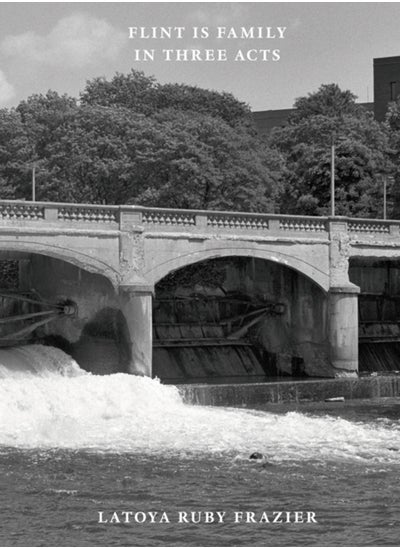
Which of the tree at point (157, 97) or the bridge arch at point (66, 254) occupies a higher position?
the tree at point (157, 97)

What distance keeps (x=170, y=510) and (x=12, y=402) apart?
11310mm

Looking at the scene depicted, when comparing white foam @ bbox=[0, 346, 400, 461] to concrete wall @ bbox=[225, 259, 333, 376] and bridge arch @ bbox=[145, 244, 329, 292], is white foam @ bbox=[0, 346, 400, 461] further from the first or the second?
concrete wall @ bbox=[225, 259, 333, 376]

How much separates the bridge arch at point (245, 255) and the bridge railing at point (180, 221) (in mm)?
613

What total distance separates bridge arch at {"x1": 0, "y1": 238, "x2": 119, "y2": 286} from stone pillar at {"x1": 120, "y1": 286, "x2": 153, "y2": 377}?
26.7 inches

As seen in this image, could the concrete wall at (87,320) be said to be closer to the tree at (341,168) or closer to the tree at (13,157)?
the tree at (13,157)

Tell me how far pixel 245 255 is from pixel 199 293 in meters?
6.52

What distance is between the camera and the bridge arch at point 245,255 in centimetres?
3244

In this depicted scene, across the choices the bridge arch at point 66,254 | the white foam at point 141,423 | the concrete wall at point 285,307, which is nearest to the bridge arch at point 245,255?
the concrete wall at point 285,307

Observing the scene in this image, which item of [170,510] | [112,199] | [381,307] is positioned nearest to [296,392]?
[381,307]

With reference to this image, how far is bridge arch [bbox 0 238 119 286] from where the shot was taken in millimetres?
30016

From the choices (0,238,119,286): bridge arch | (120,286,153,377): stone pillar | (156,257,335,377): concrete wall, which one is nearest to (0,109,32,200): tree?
(156,257,335,377): concrete wall

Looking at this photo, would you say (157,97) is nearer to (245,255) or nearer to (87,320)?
(245,255)

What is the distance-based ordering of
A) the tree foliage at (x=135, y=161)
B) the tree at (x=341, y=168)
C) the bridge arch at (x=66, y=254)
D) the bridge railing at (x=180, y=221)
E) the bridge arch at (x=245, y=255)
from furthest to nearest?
1. the tree at (x=341, y=168)
2. the tree foliage at (x=135, y=161)
3. the bridge arch at (x=245, y=255)
4. the bridge railing at (x=180, y=221)
5. the bridge arch at (x=66, y=254)

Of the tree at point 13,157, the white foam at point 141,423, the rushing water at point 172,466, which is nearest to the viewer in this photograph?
the rushing water at point 172,466
